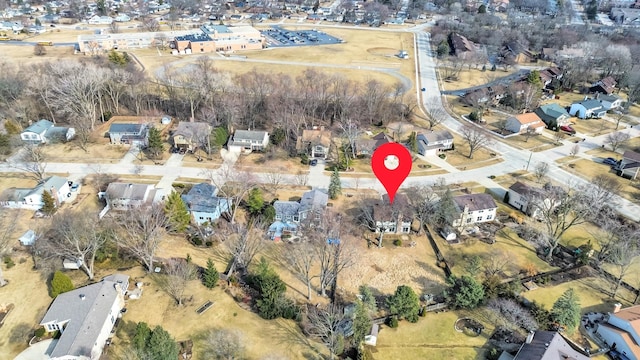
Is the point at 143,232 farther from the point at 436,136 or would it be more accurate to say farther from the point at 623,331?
the point at 436,136

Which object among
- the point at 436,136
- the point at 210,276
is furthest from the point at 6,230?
the point at 436,136

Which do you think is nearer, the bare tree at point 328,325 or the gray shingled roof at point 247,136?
the bare tree at point 328,325

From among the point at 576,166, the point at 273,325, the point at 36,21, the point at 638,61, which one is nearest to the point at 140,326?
the point at 273,325

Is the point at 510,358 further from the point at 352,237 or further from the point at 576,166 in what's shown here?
the point at 576,166

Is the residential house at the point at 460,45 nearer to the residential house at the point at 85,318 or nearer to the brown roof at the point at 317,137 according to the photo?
the brown roof at the point at 317,137

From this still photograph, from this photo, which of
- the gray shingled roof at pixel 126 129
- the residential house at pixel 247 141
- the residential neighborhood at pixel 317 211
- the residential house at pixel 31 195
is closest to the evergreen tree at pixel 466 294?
the residential neighborhood at pixel 317 211

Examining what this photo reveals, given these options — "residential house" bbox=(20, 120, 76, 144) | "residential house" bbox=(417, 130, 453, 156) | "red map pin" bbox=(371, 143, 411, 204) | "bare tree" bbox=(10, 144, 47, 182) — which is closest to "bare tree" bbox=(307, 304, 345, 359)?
"red map pin" bbox=(371, 143, 411, 204)

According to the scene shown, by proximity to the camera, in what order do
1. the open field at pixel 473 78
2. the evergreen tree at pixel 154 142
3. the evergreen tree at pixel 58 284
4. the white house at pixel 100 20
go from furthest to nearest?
the white house at pixel 100 20 < the open field at pixel 473 78 < the evergreen tree at pixel 154 142 < the evergreen tree at pixel 58 284
